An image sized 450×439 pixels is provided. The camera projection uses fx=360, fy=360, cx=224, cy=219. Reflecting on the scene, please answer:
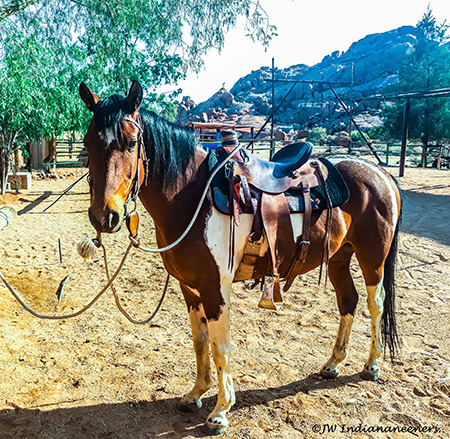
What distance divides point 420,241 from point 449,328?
11.7ft

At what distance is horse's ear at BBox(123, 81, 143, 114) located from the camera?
6.10ft

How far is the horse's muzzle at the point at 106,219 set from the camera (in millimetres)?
1808

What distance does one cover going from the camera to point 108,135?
6.02 ft

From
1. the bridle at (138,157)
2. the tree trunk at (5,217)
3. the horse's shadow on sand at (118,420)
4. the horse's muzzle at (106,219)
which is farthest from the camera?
the tree trunk at (5,217)

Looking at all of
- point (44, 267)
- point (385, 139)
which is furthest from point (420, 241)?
point (385, 139)

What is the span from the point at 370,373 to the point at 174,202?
217cm

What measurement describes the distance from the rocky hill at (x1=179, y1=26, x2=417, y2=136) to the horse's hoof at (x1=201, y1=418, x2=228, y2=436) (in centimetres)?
4433

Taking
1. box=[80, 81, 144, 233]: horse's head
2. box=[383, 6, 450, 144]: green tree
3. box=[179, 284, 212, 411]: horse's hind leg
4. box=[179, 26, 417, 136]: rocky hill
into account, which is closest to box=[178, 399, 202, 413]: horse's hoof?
box=[179, 284, 212, 411]: horse's hind leg

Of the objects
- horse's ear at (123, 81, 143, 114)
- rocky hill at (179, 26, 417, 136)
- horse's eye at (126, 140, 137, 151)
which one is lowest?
horse's eye at (126, 140, 137, 151)

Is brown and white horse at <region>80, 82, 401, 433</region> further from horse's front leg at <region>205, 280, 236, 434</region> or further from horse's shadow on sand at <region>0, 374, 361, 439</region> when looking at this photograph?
horse's shadow on sand at <region>0, 374, 361, 439</region>

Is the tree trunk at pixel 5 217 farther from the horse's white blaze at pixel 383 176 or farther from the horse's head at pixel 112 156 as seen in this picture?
the horse's white blaze at pixel 383 176

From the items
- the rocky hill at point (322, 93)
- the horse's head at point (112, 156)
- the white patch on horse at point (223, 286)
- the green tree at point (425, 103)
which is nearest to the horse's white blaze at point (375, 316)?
the white patch on horse at point (223, 286)

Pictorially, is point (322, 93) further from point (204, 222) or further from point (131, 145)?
point (131, 145)

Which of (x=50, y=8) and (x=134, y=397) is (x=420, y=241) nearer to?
(x=134, y=397)
